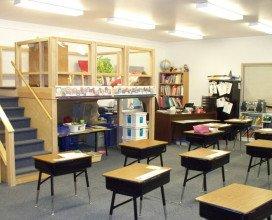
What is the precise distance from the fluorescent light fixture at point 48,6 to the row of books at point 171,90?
5587 mm

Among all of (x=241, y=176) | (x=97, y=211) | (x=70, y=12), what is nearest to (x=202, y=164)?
(x=97, y=211)

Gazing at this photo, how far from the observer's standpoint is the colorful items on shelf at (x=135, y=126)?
8445 mm

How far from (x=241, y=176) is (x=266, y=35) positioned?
563 cm

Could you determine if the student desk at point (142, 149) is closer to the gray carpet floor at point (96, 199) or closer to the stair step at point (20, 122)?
the gray carpet floor at point (96, 199)

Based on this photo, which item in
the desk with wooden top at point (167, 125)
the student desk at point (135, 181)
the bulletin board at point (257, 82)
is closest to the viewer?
A: the student desk at point (135, 181)

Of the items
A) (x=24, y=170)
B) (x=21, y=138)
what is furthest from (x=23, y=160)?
(x=21, y=138)

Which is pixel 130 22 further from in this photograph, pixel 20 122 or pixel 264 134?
pixel 264 134

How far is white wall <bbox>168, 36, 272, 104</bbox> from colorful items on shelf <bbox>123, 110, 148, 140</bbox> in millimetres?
3996

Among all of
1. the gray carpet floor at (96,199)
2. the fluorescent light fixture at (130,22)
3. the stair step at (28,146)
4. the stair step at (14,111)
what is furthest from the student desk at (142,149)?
the fluorescent light fixture at (130,22)

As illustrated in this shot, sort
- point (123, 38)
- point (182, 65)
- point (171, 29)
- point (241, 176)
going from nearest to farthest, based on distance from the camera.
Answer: point (241, 176)
point (171, 29)
point (123, 38)
point (182, 65)

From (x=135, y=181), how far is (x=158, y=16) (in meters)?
5.05

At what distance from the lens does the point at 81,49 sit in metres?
10.2

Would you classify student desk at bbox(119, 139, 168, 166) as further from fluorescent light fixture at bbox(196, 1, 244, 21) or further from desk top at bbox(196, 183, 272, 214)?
fluorescent light fixture at bbox(196, 1, 244, 21)

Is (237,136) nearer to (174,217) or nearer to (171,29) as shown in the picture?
(171,29)
